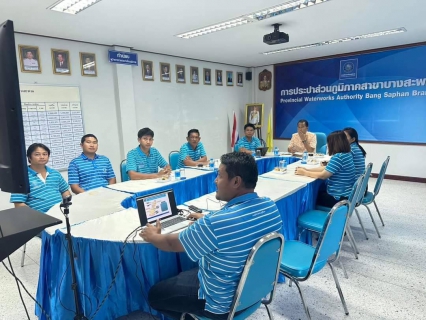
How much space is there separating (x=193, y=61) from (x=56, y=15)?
3170 mm

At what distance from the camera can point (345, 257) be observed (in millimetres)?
2695

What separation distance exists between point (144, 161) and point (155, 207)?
1.79 m

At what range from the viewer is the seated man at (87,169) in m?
2.96

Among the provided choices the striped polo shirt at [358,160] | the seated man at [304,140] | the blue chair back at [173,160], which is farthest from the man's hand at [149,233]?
the seated man at [304,140]

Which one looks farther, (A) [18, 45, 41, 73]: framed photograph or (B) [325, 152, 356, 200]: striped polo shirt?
(A) [18, 45, 41, 73]: framed photograph

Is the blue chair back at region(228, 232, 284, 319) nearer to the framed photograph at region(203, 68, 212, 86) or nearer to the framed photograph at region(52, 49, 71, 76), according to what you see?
the framed photograph at region(52, 49, 71, 76)

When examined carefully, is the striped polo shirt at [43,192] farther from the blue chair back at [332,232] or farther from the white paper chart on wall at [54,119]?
the blue chair back at [332,232]

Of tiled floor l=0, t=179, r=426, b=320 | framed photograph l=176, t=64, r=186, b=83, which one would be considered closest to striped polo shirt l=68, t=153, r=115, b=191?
tiled floor l=0, t=179, r=426, b=320

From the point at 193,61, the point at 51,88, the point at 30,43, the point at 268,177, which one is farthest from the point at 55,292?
the point at 193,61

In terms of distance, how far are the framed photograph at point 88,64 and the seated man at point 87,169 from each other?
184 centimetres

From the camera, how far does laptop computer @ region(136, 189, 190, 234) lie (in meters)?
1.71

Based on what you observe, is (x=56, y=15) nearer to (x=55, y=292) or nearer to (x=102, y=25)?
(x=102, y=25)

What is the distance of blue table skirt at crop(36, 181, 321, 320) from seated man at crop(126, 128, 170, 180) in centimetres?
159

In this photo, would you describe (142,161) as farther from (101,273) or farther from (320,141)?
(320,141)
